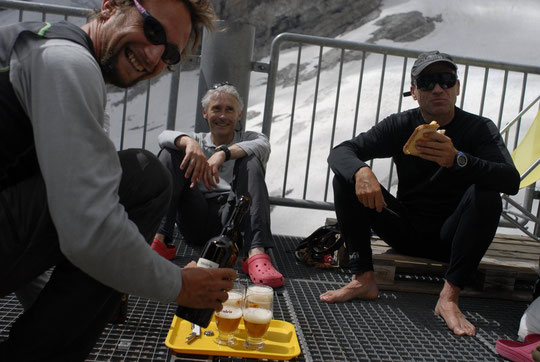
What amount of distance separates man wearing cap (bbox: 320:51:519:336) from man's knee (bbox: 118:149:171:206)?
150cm

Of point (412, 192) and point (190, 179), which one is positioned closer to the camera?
point (412, 192)

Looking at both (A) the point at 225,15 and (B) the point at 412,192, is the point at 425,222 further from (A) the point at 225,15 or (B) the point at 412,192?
(A) the point at 225,15

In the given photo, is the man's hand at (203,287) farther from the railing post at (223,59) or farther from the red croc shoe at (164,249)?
the railing post at (223,59)

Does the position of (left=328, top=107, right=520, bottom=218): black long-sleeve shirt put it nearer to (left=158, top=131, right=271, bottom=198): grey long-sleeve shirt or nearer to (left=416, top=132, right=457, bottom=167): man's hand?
(left=416, top=132, right=457, bottom=167): man's hand

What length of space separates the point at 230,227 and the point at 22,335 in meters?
0.95

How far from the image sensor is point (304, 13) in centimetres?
2834

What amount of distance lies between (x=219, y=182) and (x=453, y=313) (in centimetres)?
190

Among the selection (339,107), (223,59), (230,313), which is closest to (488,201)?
(230,313)

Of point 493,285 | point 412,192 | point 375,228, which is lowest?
point 493,285

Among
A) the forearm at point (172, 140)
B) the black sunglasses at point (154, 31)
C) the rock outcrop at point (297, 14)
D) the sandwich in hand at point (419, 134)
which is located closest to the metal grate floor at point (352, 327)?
the forearm at point (172, 140)

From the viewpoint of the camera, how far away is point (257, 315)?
207 centimetres

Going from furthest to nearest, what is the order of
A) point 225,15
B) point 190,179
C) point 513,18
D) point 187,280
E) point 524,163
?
1. point 225,15
2. point 513,18
3. point 524,163
4. point 190,179
5. point 187,280

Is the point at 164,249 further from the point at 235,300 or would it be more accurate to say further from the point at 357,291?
the point at 235,300

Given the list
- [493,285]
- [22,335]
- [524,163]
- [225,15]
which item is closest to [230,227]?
[22,335]
